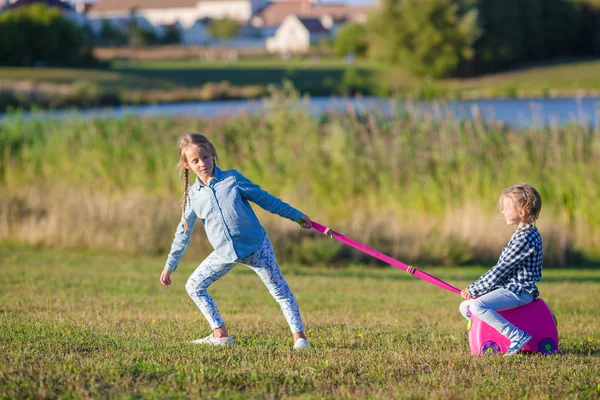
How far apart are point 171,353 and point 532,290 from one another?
275cm

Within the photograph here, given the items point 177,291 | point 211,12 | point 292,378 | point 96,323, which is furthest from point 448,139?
point 211,12

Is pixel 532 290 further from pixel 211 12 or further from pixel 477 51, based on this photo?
pixel 211 12

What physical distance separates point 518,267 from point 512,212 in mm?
429

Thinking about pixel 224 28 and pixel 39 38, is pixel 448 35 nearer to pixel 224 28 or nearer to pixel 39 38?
pixel 39 38

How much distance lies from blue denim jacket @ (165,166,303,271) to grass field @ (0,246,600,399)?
2.56 feet

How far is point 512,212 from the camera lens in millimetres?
6398

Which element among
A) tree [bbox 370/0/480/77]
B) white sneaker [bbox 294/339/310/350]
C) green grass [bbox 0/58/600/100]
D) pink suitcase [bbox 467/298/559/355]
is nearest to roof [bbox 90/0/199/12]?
green grass [bbox 0/58/600/100]

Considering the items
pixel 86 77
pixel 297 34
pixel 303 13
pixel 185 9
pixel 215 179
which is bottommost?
pixel 215 179

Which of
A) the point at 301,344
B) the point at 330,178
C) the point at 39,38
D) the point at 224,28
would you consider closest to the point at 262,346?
the point at 301,344

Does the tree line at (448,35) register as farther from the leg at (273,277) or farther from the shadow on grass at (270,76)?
the leg at (273,277)

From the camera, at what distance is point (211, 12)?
540ft

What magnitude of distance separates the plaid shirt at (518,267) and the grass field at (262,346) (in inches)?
21.5

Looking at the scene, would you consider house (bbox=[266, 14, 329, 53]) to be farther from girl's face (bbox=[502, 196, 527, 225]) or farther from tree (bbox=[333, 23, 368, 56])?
girl's face (bbox=[502, 196, 527, 225])

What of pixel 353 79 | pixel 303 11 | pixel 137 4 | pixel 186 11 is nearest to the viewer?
pixel 353 79
